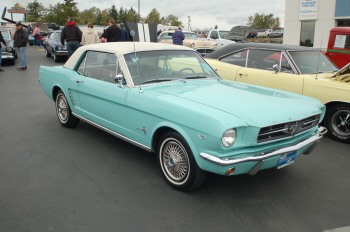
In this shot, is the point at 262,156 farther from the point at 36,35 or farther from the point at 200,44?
the point at 36,35

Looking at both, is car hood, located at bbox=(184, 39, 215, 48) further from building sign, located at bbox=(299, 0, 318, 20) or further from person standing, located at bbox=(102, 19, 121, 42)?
building sign, located at bbox=(299, 0, 318, 20)

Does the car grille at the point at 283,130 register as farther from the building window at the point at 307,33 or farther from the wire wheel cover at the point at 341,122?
the building window at the point at 307,33

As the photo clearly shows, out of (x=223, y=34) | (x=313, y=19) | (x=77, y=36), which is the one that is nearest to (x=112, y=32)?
(x=77, y=36)

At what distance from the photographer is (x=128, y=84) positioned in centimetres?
422

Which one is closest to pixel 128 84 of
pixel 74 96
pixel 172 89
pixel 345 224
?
pixel 172 89

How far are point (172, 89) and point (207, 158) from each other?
1276mm

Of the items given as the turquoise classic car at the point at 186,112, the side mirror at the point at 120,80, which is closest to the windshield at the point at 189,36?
the turquoise classic car at the point at 186,112

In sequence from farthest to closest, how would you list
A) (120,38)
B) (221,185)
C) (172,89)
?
(120,38) < (172,89) < (221,185)

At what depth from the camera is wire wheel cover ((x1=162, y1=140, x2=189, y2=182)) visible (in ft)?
11.7

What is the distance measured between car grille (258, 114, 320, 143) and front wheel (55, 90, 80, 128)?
11.6 feet

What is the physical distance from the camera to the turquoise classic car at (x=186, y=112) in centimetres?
321

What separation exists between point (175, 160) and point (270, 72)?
359 centimetres

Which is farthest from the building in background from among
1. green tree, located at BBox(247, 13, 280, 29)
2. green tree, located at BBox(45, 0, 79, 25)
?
green tree, located at BBox(247, 13, 280, 29)

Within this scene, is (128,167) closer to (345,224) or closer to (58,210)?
(58,210)
